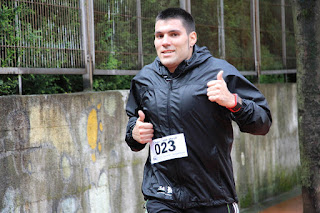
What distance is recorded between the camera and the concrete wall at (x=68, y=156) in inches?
211

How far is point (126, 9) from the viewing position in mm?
7414

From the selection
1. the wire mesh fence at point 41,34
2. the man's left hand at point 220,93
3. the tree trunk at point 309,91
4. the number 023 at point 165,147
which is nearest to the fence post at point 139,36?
the wire mesh fence at point 41,34

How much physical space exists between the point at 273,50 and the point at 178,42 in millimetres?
7278

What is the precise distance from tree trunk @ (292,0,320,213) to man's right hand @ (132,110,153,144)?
161 inches

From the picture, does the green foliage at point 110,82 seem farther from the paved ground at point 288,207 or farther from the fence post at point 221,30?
the paved ground at point 288,207

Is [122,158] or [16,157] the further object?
[122,158]

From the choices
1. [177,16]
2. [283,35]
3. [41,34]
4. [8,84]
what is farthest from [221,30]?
[177,16]

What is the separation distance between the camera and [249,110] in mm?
3805

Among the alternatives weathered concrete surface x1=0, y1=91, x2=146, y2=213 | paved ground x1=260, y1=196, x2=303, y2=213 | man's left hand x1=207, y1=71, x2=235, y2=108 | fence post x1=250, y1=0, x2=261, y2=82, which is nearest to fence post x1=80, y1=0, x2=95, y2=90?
weathered concrete surface x1=0, y1=91, x2=146, y2=213

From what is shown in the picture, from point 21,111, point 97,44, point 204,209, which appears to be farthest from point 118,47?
point 204,209

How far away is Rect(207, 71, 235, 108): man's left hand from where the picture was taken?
12.0 feet

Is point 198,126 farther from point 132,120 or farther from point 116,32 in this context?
point 116,32

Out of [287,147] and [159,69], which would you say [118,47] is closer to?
[159,69]

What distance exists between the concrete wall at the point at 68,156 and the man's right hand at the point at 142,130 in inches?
70.6
